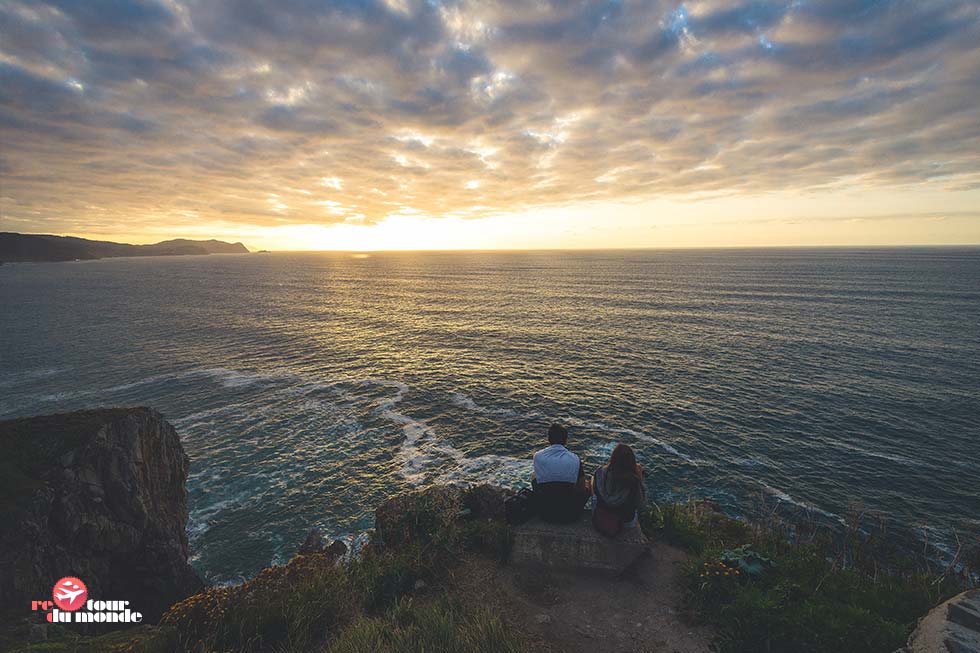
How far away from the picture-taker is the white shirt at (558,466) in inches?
388

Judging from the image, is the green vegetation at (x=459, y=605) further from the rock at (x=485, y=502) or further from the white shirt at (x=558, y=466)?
the white shirt at (x=558, y=466)

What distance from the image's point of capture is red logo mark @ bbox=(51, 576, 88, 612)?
11625mm

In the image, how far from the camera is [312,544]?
62.7 ft

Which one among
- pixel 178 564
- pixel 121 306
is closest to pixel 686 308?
pixel 178 564

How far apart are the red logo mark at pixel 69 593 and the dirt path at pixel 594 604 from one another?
12.0 metres

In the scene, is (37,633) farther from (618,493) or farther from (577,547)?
(618,493)

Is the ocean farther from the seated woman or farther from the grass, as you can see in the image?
the grass

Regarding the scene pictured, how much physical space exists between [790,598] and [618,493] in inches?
144

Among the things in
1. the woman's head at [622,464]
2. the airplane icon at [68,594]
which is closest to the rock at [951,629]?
the woman's head at [622,464]

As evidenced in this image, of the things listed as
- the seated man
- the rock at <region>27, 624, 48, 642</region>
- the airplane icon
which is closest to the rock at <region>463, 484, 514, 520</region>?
the seated man

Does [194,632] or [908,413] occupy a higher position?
[194,632]

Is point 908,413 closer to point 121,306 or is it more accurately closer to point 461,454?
point 461,454

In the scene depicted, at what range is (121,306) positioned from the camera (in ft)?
276

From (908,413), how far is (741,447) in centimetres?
Answer: 1533
